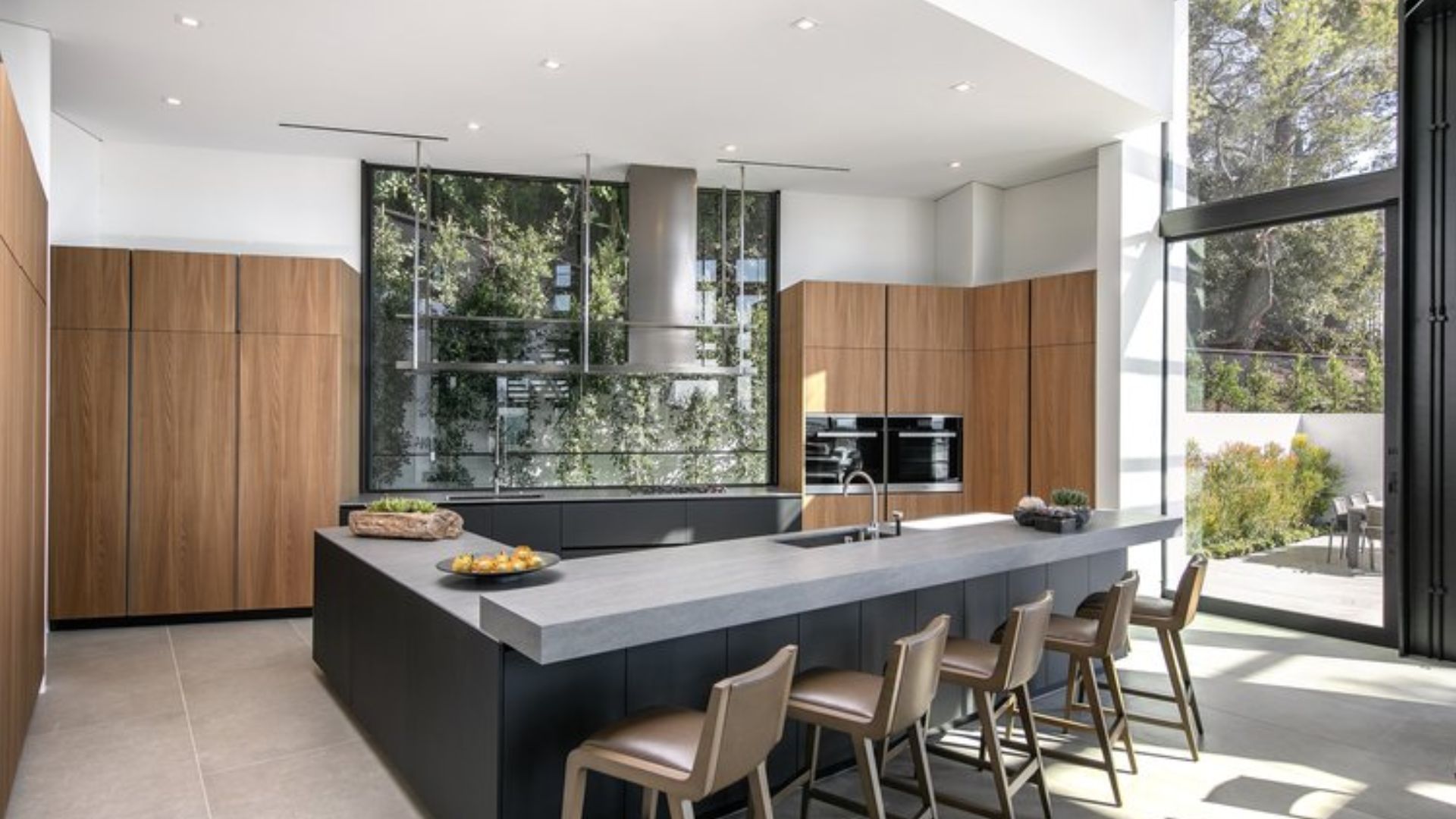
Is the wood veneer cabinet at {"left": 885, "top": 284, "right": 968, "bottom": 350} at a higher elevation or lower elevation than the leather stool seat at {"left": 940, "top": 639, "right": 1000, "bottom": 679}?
higher

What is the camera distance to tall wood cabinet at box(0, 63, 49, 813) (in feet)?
9.06

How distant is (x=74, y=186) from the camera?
564 centimetres

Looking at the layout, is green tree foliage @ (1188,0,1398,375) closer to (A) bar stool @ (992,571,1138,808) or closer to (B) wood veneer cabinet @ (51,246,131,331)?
(A) bar stool @ (992,571,1138,808)

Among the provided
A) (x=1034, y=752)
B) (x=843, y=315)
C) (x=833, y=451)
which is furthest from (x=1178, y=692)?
(x=843, y=315)

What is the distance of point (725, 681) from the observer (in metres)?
1.94

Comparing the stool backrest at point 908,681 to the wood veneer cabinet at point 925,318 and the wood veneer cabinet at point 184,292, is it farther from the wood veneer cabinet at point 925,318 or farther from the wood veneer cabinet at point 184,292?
the wood veneer cabinet at point 184,292

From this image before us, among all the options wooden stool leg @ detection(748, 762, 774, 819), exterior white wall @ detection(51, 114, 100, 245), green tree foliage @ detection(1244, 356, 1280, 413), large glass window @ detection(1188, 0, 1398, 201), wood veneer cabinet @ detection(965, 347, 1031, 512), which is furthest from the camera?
wood veneer cabinet @ detection(965, 347, 1031, 512)

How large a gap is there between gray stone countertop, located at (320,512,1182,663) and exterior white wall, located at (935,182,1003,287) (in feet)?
10.8

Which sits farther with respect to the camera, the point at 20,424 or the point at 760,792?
the point at 20,424

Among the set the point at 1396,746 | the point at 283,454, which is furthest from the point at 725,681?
the point at 283,454

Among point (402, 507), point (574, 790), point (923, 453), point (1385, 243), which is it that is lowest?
point (574, 790)

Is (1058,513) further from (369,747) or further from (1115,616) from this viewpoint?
(369,747)

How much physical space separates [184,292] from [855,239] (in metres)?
4.88

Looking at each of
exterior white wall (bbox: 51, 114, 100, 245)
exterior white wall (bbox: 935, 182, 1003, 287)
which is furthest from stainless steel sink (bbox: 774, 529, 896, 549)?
exterior white wall (bbox: 51, 114, 100, 245)
